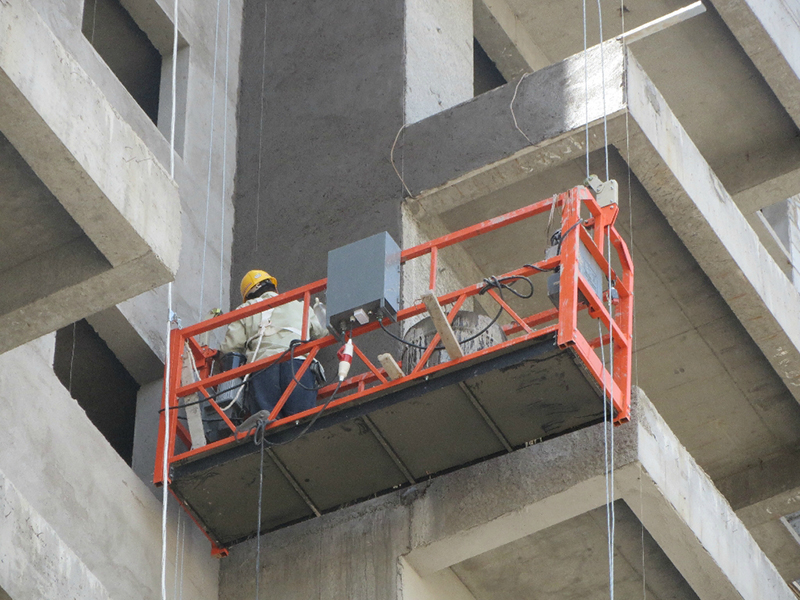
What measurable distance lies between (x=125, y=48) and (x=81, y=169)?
30.9 ft

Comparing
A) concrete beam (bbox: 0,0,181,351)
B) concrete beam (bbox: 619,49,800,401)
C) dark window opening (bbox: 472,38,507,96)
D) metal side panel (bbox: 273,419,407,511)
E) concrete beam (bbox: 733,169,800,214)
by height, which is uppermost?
dark window opening (bbox: 472,38,507,96)

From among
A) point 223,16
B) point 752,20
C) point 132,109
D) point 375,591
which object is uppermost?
point 223,16

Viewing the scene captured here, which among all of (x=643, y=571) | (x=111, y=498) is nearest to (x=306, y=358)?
(x=111, y=498)

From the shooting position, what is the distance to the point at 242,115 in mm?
16484

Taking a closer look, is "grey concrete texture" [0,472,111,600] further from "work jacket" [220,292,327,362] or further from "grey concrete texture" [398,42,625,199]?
"grey concrete texture" [398,42,625,199]

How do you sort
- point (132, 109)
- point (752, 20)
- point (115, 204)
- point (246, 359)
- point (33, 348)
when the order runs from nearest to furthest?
point (115, 204)
point (33, 348)
point (246, 359)
point (132, 109)
point (752, 20)

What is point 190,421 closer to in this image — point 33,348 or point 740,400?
point 33,348

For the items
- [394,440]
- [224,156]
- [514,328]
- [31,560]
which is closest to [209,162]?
[224,156]

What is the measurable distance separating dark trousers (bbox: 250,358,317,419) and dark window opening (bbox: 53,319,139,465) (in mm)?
2049

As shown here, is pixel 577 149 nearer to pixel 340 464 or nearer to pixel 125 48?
pixel 340 464

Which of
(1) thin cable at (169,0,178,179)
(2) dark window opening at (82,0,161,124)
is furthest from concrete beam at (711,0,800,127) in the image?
(2) dark window opening at (82,0,161,124)

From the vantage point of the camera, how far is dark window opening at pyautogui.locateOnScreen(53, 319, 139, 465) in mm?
14281

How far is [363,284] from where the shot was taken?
39.9ft

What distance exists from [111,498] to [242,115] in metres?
5.41
